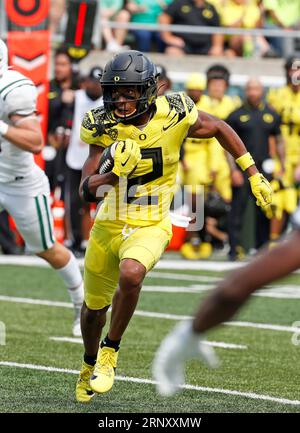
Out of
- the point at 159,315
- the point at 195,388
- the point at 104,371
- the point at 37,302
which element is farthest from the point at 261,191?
the point at 37,302

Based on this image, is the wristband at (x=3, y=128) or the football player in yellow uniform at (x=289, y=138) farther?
the football player in yellow uniform at (x=289, y=138)

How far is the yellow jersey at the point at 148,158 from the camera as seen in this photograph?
17.2ft

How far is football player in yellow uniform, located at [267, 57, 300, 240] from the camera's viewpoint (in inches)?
490

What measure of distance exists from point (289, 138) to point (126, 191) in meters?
7.60

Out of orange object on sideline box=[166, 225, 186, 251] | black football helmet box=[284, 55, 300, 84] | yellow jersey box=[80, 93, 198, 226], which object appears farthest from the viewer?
orange object on sideline box=[166, 225, 186, 251]

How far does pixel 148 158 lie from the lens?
5.27 metres

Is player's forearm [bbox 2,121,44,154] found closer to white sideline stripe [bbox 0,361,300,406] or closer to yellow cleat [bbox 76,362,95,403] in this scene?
white sideline stripe [bbox 0,361,300,406]

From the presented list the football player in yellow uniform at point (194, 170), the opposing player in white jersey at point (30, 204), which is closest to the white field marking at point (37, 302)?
the opposing player in white jersey at point (30, 204)

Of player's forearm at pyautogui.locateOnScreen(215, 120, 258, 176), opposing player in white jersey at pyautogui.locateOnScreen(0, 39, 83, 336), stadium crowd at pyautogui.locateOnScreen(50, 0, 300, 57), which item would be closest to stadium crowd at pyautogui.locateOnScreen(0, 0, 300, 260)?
stadium crowd at pyautogui.locateOnScreen(50, 0, 300, 57)

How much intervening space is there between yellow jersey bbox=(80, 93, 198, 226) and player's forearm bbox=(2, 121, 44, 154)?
87 centimetres

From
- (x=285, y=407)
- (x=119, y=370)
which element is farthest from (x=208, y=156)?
(x=285, y=407)

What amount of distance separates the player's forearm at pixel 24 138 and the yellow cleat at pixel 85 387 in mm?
1426

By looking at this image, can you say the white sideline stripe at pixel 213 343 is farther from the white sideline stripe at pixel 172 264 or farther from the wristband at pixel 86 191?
the white sideline stripe at pixel 172 264

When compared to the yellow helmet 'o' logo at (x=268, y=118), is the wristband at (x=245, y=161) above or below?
above
